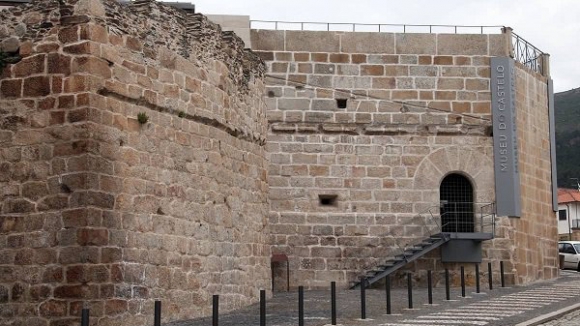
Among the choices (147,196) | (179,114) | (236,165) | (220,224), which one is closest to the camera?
(147,196)

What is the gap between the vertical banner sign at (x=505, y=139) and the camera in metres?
20.8

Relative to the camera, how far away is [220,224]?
1462 cm

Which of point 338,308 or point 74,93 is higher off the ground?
point 74,93

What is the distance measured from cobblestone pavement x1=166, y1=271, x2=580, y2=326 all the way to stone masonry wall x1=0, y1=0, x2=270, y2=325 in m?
1.21

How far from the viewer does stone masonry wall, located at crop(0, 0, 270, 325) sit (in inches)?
449

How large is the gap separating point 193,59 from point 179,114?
103cm

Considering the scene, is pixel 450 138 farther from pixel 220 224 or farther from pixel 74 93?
pixel 74 93

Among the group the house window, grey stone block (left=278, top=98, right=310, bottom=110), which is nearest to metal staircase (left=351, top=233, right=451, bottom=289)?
grey stone block (left=278, top=98, right=310, bottom=110)

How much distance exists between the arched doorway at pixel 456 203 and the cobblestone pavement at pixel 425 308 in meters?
2.31

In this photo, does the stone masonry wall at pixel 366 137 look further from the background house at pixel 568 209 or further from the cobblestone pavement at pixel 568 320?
the background house at pixel 568 209

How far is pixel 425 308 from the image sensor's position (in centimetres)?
1446

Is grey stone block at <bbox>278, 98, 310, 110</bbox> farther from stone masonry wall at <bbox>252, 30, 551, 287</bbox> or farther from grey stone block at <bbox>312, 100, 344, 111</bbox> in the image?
grey stone block at <bbox>312, 100, 344, 111</bbox>

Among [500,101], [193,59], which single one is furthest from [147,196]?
[500,101]

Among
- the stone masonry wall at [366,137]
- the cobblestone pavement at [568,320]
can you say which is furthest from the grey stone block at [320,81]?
the cobblestone pavement at [568,320]
